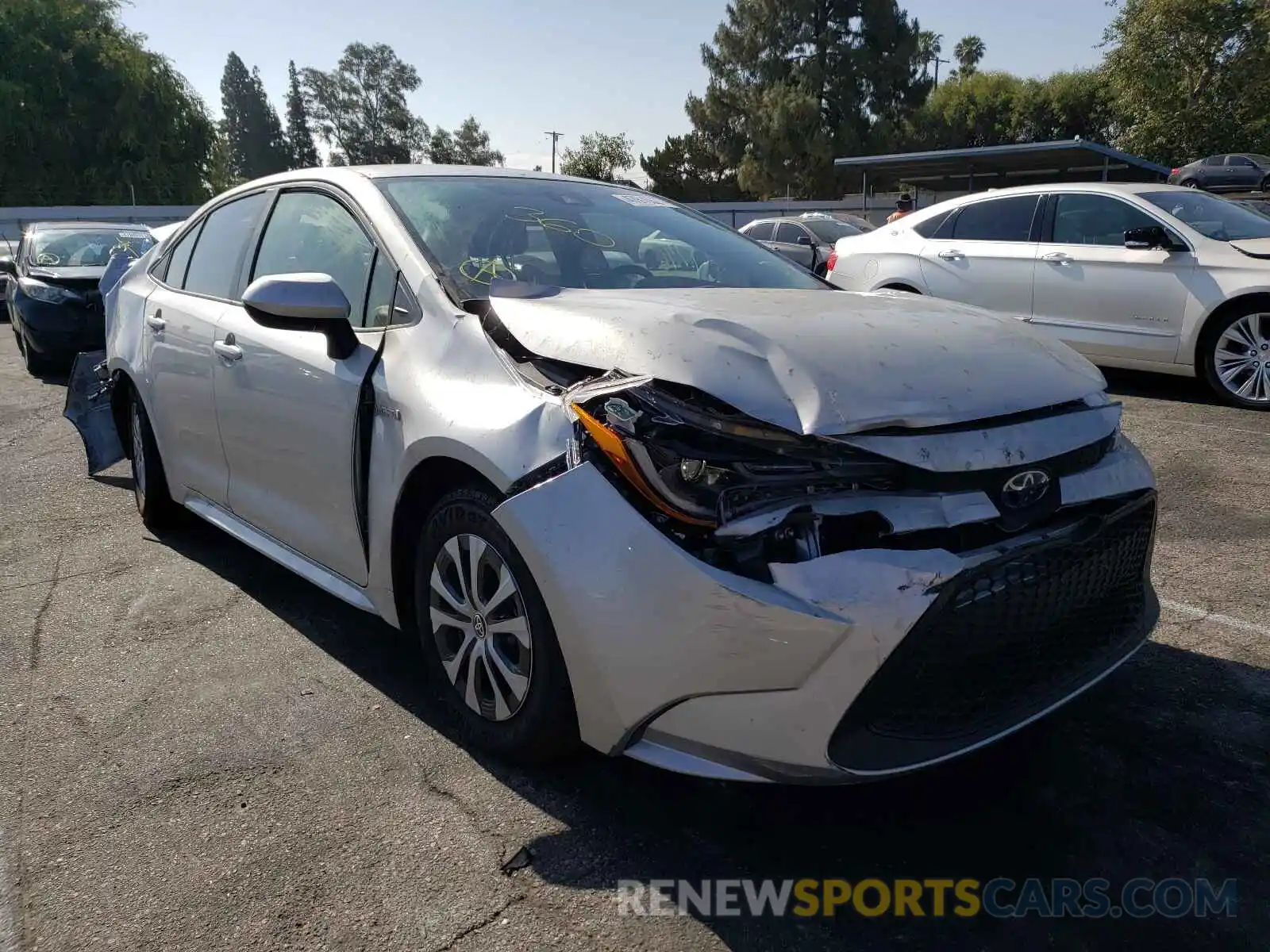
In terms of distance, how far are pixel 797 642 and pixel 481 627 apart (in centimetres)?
92

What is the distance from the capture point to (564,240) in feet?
10.8

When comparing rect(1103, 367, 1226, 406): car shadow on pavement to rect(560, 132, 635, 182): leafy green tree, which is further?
rect(560, 132, 635, 182): leafy green tree

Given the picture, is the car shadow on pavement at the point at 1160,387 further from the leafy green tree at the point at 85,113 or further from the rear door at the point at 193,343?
the leafy green tree at the point at 85,113

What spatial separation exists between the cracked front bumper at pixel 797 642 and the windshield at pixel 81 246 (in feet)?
31.6

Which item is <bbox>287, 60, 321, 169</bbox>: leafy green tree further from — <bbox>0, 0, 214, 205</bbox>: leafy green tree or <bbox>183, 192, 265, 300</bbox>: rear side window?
<bbox>183, 192, 265, 300</bbox>: rear side window

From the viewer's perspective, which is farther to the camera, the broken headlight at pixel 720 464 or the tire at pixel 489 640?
the tire at pixel 489 640

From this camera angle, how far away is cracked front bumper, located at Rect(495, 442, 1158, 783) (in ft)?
6.45

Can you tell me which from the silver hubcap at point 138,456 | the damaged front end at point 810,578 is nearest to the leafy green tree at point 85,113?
the silver hubcap at point 138,456

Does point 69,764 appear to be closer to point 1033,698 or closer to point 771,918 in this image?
point 771,918

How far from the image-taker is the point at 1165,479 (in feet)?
16.9

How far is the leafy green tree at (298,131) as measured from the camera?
322 ft

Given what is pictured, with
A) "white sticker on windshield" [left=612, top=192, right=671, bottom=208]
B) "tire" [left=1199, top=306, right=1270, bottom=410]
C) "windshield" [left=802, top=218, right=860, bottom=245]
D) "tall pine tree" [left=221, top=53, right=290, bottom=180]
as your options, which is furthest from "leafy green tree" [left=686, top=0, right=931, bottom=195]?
"tall pine tree" [left=221, top=53, right=290, bottom=180]

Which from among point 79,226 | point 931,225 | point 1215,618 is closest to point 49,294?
point 79,226

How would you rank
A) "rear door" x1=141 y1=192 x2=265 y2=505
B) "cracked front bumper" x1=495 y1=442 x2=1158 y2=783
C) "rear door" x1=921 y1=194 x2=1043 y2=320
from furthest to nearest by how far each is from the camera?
1. "rear door" x1=921 y1=194 x2=1043 y2=320
2. "rear door" x1=141 y1=192 x2=265 y2=505
3. "cracked front bumper" x1=495 y1=442 x2=1158 y2=783
